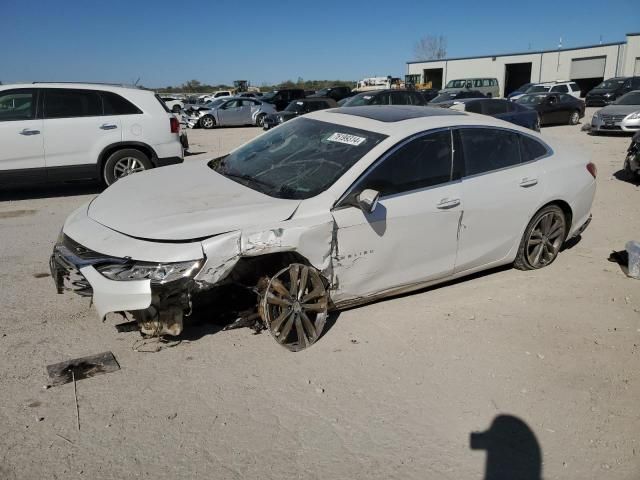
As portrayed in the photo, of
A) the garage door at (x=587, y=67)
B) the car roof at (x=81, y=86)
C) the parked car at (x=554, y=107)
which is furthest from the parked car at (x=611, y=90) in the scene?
the car roof at (x=81, y=86)

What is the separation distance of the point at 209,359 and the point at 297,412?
818 mm

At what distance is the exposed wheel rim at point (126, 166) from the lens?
859 centimetres

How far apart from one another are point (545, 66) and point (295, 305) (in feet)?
165

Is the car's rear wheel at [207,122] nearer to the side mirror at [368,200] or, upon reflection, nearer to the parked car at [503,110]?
the parked car at [503,110]

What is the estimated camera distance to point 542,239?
5.27 meters

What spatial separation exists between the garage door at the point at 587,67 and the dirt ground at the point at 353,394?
45970mm

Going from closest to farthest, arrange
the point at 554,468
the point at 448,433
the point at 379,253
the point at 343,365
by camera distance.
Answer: the point at 554,468, the point at 448,433, the point at 343,365, the point at 379,253

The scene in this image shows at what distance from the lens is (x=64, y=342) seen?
150 inches

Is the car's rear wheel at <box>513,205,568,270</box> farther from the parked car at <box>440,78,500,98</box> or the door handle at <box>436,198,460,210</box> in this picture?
the parked car at <box>440,78,500,98</box>

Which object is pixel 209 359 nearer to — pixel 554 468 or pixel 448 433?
pixel 448 433

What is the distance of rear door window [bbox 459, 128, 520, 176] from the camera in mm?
4574

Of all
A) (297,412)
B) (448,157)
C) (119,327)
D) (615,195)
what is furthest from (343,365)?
(615,195)

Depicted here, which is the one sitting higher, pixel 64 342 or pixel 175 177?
pixel 175 177

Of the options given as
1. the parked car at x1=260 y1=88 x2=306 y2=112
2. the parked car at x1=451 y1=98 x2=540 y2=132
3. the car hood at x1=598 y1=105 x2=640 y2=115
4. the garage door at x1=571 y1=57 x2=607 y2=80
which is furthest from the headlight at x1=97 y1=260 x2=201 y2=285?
the garage door at x1=571 y1=57 x2=607 y2=80
